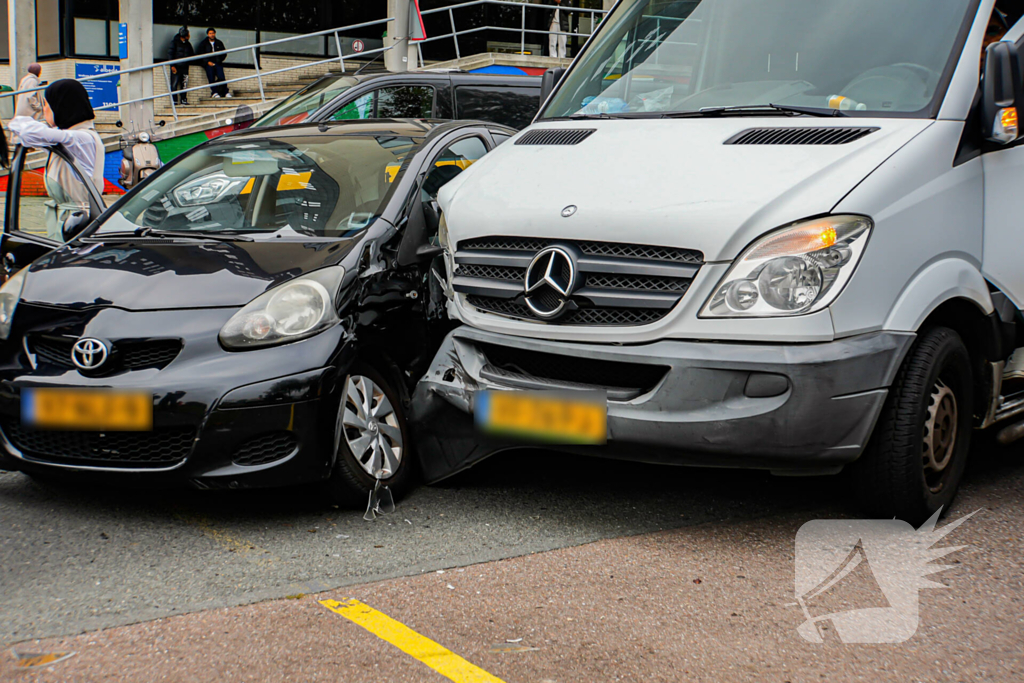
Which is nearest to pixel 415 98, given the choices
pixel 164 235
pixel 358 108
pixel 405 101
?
pixel 405 101

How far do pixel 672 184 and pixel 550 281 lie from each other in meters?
0.56

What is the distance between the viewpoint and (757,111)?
14.0ft

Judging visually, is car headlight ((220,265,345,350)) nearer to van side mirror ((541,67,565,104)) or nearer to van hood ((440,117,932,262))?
van hood ((440,117,932,262))

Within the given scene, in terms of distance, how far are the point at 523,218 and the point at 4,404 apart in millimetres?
2137

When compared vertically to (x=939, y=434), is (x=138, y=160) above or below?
above

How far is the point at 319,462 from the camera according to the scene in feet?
13.3

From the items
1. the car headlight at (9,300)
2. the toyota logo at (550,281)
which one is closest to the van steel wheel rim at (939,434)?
the toyota logo at (550,281)

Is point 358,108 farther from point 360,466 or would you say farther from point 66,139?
point 360,466

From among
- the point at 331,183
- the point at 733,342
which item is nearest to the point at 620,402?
the point at 733,342

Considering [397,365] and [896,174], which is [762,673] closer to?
[896,174]

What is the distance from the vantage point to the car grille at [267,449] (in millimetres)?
3990

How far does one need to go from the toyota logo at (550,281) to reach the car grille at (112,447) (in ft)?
4.44

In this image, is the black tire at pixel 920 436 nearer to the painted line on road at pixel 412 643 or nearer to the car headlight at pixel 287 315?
the painted line on road at pixel 412 643

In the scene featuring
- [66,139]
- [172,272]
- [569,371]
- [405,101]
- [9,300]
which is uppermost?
[405,101]
